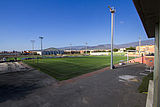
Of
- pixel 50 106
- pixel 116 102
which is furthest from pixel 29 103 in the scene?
pixel 116 102

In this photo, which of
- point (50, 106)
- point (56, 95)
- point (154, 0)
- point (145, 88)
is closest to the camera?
point (154, 0)

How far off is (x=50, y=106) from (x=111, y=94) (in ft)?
12.2

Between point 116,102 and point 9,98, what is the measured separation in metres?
6.26

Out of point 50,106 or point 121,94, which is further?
point 121,94

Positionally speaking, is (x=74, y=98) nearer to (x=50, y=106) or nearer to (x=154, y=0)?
(x=50, y=106)

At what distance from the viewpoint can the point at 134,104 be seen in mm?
4539

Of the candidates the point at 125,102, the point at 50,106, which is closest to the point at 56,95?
the point at 50,106

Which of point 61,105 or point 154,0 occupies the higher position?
point 154,0

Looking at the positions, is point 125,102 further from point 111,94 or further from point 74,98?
point 74,98

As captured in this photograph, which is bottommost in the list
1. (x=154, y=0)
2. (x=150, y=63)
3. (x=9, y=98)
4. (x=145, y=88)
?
(x=9, y=98)

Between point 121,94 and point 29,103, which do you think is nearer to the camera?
point 29,103


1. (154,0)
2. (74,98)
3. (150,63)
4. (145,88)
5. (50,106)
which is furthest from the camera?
(150,63)

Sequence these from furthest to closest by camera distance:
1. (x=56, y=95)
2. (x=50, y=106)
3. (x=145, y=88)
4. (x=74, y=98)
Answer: (x=145, y=88) < (x=56, y=95) < (x=74, y=98) < (x=50, y=106)

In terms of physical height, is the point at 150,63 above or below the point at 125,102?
above
